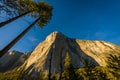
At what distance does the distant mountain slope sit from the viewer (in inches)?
5118

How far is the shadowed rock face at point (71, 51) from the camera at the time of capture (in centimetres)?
10925

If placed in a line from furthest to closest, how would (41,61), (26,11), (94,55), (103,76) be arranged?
(94,55) < (41,61) < (103,76) < (26,11)

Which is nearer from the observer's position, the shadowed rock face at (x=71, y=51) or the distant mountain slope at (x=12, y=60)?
the shadowed rock face at (x=71, y=51)

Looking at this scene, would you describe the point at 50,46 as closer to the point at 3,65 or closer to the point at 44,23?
the point at 3,65

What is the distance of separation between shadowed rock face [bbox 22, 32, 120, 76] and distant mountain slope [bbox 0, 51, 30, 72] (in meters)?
10.9

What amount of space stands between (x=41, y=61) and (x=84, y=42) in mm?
50690

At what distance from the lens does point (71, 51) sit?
12100 centimetres

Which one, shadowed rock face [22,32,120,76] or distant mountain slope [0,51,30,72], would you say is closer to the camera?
shadowed rock face [22,32,120,76]

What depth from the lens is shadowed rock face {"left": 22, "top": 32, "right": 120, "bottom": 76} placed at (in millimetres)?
109250

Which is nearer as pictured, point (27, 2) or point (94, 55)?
point (27, 2)

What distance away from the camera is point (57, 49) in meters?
120

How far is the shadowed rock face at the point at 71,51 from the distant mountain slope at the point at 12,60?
10915 mm

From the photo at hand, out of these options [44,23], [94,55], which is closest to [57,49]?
[94,55]

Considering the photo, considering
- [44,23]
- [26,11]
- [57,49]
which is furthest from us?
[57,49]
